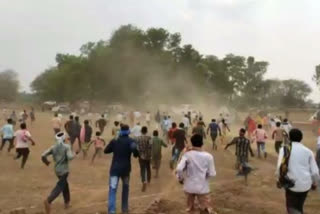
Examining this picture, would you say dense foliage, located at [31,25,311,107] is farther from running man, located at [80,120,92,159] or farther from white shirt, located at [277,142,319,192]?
white shirt, located at [277,142,319,192]

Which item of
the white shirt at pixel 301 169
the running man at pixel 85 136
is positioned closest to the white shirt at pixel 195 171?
the white shirt at pixel 301 169

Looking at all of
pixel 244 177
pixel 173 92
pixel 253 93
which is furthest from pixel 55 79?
pixel 244 177

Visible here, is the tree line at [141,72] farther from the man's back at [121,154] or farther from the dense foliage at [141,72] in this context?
the man's back at [121,154]

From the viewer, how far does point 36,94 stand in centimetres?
12288

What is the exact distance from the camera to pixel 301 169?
24.3 ft

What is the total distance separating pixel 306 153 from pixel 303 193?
1.86ft

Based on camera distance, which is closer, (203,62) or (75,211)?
(75,211)

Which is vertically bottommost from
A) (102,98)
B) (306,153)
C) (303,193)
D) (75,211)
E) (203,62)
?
(75,211)

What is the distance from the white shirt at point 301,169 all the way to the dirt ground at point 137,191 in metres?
3.47

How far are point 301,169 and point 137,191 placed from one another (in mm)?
7179

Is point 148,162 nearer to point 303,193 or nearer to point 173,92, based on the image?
point 303,193

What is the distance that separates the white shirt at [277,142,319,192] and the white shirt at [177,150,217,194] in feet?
4.13

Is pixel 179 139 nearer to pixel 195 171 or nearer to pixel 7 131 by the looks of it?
pixel 7 131

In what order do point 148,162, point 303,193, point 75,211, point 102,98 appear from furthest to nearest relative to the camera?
1. point 102,98
2. point 148,162
3. point 75,211
4. point 303,193
